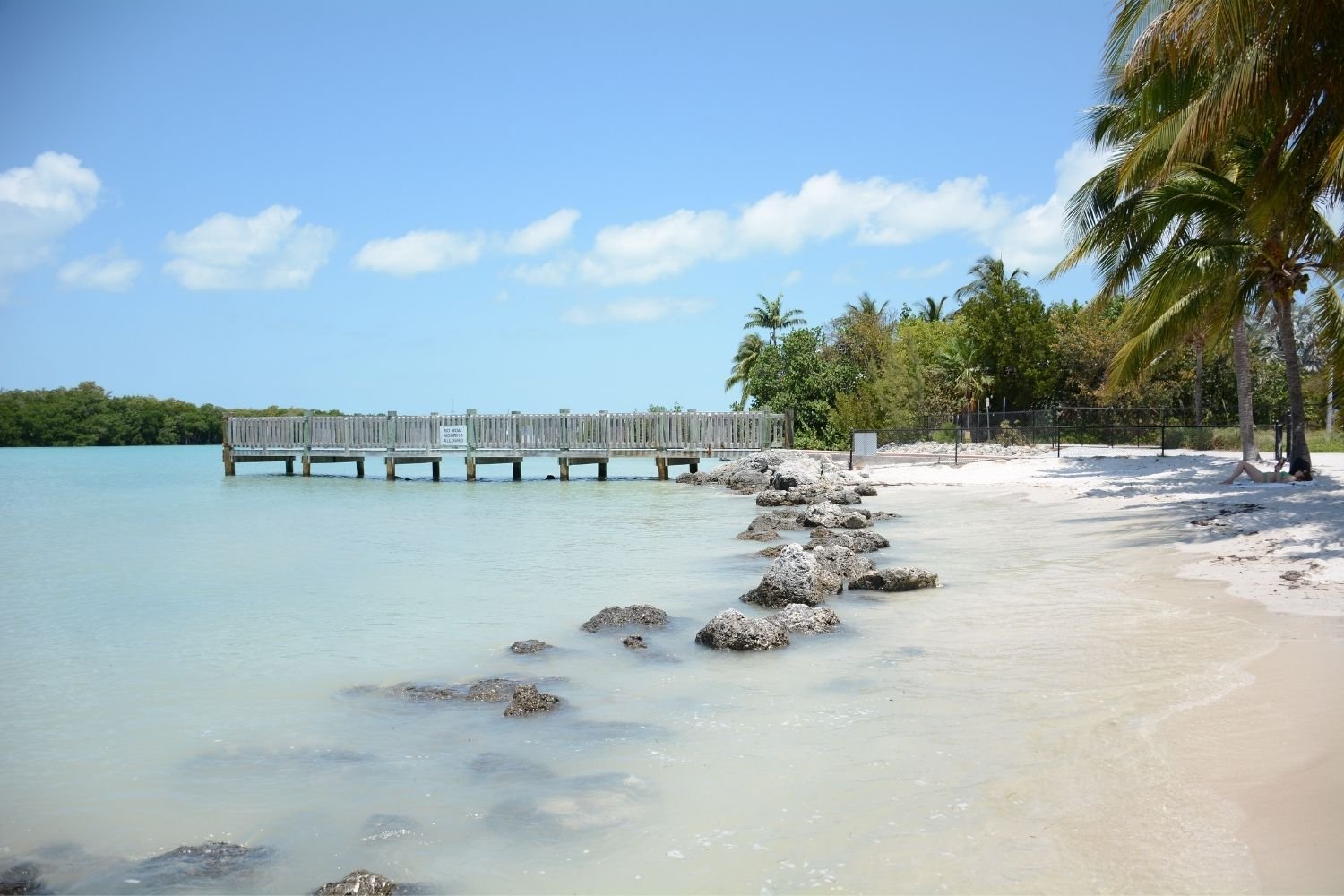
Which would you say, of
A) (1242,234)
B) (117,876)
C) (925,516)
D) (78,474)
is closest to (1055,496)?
(925,516)

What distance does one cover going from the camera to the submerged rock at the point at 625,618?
984 centimetres

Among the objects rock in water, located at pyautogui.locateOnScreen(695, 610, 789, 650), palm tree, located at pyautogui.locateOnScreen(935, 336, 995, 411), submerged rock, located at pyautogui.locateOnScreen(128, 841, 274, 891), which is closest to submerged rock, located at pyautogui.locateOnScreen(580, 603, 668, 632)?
rock in water, located at pyautogui.locateOnScreen(695, 610, 789, 650)

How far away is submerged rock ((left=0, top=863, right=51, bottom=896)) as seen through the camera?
4457 mm

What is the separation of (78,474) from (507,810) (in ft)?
175

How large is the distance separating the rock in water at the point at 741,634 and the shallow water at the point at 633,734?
207 millimetres

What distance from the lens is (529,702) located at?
22.9 feet

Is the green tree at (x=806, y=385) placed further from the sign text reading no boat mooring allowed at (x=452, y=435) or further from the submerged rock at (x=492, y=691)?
the submerged rock at (x=492, y=691)

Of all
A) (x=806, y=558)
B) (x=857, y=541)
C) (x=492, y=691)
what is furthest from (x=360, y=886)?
(x=857, y=541)

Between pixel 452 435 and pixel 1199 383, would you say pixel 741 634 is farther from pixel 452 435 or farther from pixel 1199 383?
pixel 1199 383

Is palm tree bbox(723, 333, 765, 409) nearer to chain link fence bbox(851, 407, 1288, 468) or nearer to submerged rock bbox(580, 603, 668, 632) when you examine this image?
chain link fence bbox(851, 407, 1288, 468)

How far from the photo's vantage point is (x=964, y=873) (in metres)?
4.21

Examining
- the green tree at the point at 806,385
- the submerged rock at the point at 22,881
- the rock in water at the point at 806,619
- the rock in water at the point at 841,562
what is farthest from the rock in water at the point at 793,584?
the green tree at the point at 806,385

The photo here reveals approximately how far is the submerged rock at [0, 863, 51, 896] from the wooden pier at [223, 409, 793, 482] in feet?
96.7

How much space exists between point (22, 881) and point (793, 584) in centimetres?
739
